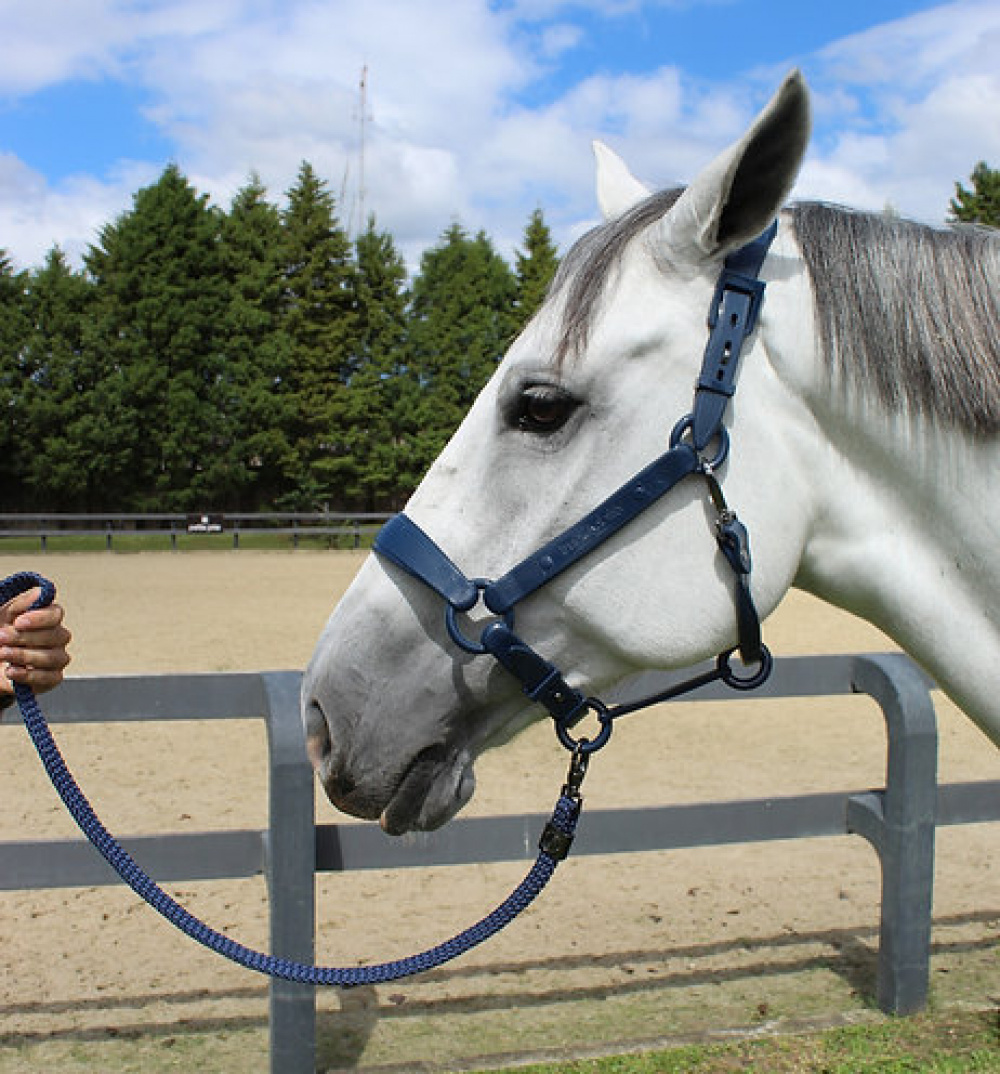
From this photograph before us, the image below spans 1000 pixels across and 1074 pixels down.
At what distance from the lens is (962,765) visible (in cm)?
676

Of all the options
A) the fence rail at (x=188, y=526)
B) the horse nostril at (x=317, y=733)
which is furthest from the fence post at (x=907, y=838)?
the fence rail at (x=188, y=526)

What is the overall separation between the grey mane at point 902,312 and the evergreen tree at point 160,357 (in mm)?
30356

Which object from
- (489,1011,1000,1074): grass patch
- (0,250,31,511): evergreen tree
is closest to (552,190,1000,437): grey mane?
(489,1011,1000,1074): grass patch

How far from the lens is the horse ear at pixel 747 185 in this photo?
4.65 ft

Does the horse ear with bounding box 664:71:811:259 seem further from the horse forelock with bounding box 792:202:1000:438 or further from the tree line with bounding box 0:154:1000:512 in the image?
the tree line with bounding box 0:154:1000:512

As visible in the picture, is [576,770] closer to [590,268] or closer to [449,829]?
[590,268]

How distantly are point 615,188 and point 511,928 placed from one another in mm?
3417

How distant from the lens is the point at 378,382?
110 feet

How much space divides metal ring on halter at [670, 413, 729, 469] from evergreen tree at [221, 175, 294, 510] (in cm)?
3049

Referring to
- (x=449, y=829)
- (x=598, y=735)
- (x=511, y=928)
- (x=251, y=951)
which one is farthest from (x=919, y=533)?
(x=511, y=928)

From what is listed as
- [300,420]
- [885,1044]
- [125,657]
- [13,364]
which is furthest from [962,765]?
[13,364]

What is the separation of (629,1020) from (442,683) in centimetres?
244

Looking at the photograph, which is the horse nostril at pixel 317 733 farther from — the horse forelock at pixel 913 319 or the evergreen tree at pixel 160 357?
the evergreen tree at pixel 160 357

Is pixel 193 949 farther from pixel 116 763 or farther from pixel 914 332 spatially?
pixel 914 332
